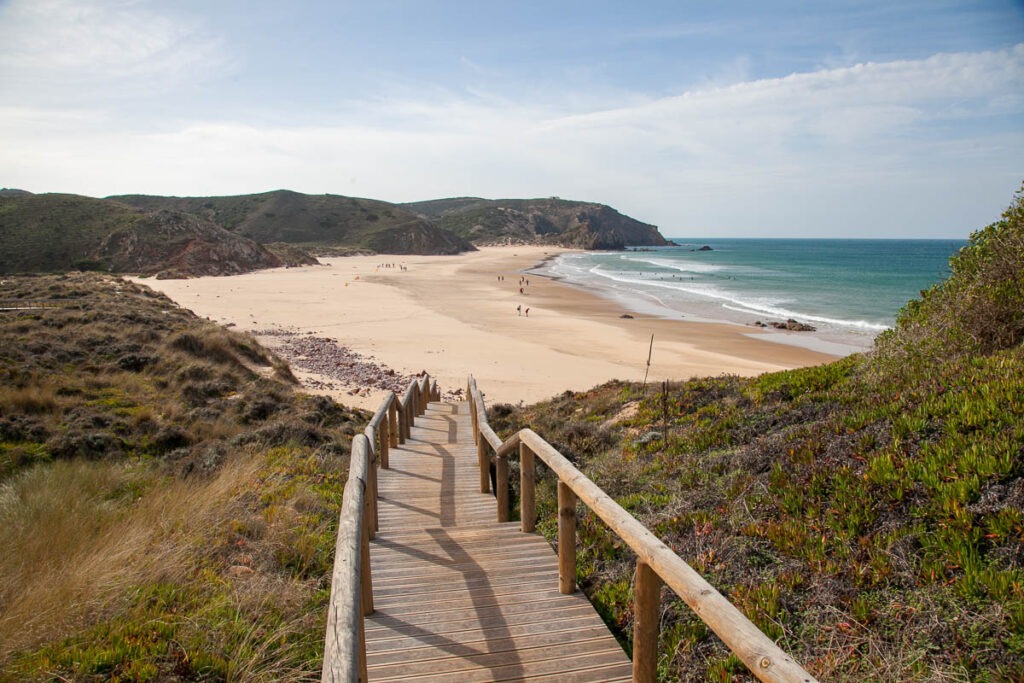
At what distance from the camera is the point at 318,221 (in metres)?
107

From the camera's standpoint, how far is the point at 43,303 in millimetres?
17594

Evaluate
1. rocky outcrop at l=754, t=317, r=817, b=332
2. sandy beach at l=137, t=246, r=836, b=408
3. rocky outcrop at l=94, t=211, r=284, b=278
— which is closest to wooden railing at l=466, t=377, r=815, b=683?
sandy beach at l=137, t=246, r=836, b=408

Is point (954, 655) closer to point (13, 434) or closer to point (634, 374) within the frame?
point (13, 434)

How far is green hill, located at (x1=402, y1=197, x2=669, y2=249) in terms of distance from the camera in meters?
135

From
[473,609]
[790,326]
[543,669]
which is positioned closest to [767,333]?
[790,326]

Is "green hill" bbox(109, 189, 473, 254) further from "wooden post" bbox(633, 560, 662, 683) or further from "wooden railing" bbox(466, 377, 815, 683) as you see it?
"wooden post" bbox(633, 560, 662, 683)

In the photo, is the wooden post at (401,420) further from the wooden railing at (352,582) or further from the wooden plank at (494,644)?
the wooden plank at (494,644)

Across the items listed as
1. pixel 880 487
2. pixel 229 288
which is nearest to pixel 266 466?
pixel 880 487

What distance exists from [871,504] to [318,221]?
112919 millimetres

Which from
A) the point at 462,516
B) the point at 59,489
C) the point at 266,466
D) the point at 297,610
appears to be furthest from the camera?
the point at 266,466

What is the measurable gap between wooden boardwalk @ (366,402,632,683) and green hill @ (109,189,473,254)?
8846 cm

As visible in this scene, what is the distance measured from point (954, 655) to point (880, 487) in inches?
53.6

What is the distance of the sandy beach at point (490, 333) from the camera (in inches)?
696

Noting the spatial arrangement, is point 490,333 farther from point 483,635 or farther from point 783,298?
point 783,298
